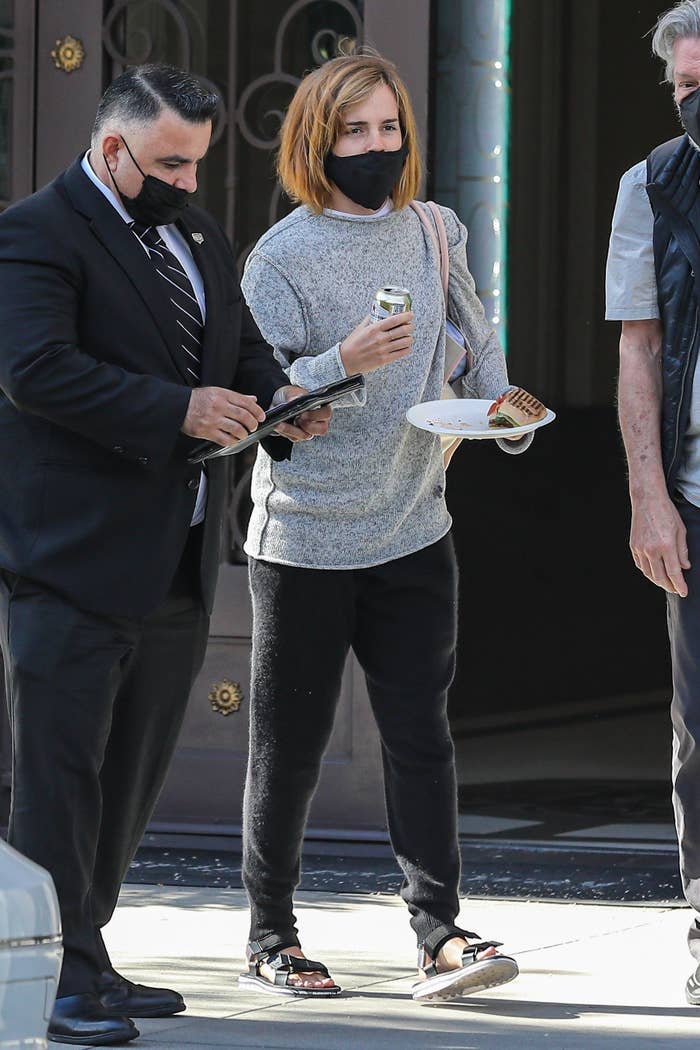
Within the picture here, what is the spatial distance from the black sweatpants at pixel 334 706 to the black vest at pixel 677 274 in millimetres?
625

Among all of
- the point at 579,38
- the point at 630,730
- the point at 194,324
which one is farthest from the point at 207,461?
the point at 579,38

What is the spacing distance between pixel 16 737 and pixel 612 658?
21.1ft

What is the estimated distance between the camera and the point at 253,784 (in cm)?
459

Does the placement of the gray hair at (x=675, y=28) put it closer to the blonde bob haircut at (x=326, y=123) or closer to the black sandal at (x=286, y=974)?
the blonde bob haircut at (x=326, y=123)

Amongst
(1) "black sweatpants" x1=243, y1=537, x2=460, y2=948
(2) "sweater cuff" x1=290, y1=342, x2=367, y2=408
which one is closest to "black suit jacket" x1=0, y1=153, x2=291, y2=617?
(2) "sweater cuff" x1=290, y1=342, x2=367, y2=408

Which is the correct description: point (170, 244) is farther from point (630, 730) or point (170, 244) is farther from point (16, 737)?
point (630, 730)


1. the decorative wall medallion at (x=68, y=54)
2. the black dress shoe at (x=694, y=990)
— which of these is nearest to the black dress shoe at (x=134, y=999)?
the black dress shoe at (x=694, y=990)

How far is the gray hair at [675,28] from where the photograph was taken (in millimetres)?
4336

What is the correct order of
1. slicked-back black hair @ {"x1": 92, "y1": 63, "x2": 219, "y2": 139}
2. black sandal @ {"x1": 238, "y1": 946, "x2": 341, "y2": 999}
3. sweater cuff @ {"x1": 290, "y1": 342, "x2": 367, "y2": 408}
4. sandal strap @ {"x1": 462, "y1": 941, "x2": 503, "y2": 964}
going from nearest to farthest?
slicked-back black hair @ {"x1": 92, "y1": 63, "x2": 219, "y2": 139} < sweater cuff @ {"x1": 290, "y1": 342, "x2": 367, "y2": 408} < sandal strap @ {"x1": 462, "y1": 941, "x2": 503, "y2": 964} < black sandal @ {"x1": 238, "y1": 946, "x2": 341, "y2": 999}

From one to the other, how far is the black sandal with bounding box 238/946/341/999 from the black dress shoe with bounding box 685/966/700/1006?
77 centimetres

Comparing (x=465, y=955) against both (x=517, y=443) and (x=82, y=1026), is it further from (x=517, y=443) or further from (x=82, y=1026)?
(x=517, y=443)

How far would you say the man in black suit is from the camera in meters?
3.99

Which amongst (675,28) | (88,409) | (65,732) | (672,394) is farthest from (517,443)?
(65,732)

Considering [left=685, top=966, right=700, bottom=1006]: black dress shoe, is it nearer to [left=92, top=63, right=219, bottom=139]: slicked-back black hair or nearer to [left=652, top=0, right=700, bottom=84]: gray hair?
[left=652, top=0, right=700, bottom=84]: gray hair
